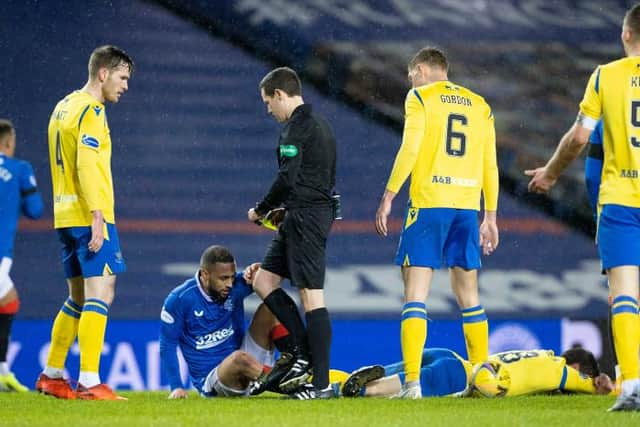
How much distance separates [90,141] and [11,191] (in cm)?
226

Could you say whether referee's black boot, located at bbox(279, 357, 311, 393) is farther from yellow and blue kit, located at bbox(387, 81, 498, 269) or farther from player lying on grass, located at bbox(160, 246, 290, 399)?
yellow and blue kit, located at bbox(387, 81, 498, 269)

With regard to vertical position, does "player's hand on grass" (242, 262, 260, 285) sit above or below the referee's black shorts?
below

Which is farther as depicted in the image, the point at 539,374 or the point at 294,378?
the point at 539,374

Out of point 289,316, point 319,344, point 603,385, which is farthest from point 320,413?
point 603,385

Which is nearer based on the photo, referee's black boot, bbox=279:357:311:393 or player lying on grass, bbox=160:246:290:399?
referee's black boot, bbox=279:357:311:393

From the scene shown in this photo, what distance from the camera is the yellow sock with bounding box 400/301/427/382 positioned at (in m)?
6.27

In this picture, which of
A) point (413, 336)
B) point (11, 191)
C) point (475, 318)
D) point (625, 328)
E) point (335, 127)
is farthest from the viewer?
point (335, 127)

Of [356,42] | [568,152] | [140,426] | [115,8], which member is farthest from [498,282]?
[140,426]

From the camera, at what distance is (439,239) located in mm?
6379

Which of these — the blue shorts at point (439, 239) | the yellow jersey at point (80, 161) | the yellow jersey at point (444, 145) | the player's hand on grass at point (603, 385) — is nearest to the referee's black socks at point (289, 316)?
the blue shorts at point (439, 239)

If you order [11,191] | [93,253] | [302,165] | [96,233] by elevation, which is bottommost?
[93,253]

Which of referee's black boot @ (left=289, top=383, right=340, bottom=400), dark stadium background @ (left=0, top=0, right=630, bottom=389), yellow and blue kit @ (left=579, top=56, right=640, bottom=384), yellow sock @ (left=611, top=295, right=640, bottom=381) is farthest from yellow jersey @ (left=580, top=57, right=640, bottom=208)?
dark stadium background @ (left=0, top=0, right=630, bottom=389)

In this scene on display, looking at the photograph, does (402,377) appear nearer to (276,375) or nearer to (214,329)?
(276,375)

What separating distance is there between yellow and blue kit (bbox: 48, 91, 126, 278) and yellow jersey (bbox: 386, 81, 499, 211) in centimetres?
155
